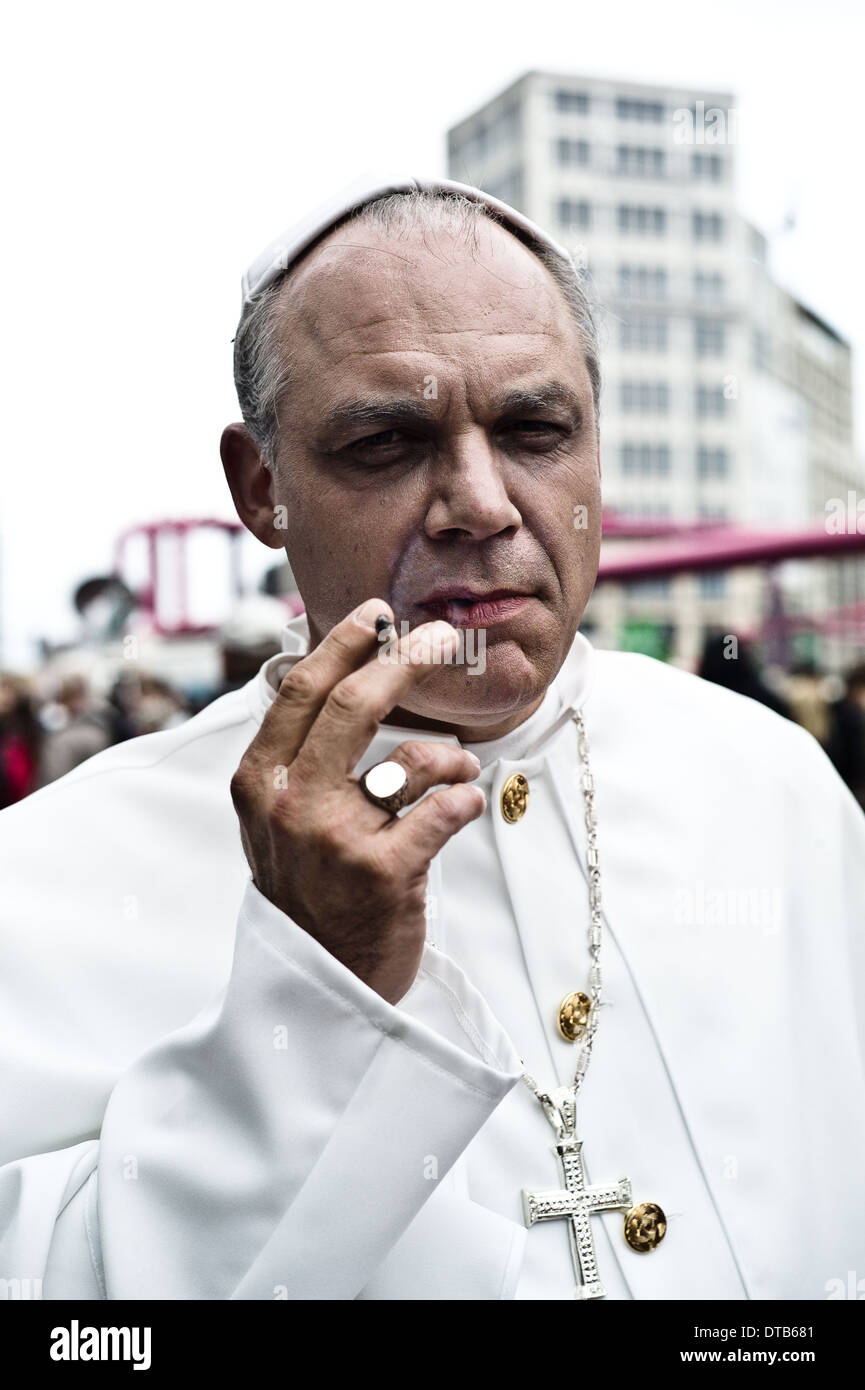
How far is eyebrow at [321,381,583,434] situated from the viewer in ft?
5.48

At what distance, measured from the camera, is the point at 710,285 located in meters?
80.4

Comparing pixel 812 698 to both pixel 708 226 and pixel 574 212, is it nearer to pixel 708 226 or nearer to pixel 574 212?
pixel 574 212

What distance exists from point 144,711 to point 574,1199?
8277mm

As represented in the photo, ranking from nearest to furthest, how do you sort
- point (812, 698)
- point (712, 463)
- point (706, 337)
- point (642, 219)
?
point (812, 698)
point (642, 219)
point (706, 337)
point (712, 463)

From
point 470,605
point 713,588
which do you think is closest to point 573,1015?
point 470,605

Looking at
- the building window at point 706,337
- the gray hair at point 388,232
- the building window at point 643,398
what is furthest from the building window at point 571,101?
the gray hair at point 388,232

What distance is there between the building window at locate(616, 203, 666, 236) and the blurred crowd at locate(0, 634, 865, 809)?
74.2 meters

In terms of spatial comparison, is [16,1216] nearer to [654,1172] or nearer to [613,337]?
[654,1172]

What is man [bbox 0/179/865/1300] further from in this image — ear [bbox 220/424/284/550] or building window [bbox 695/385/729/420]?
building window [bbox 695/385/729/420]

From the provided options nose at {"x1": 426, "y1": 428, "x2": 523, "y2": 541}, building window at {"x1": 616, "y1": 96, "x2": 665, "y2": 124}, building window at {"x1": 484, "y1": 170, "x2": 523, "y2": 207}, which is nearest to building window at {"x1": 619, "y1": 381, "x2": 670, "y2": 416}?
building window at {"x1": 484, "y1": 170, "x2": 523, "y2": 207}

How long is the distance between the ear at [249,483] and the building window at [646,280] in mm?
76122

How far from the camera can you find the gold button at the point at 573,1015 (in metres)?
1.76

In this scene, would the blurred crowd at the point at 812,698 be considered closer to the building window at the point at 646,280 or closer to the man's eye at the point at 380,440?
the man's eye at the point at 380,440
